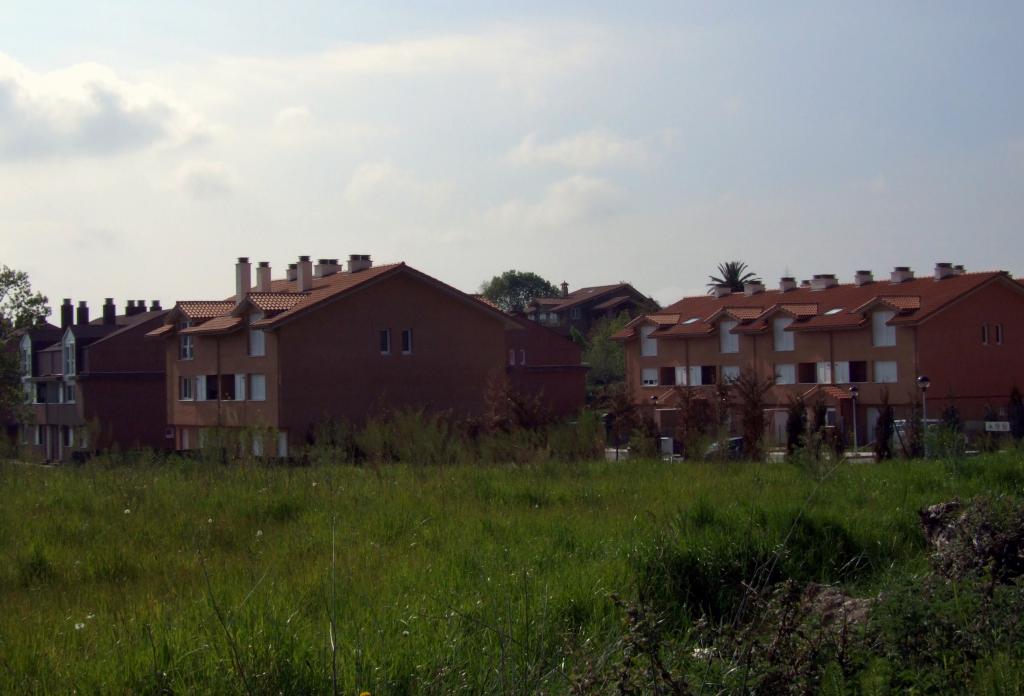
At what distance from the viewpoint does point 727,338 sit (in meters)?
63.5

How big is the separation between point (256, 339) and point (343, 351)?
444cm

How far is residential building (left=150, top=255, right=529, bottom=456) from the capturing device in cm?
4928

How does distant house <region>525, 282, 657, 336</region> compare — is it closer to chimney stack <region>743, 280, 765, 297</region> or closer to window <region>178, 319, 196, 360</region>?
chimney stack <region>743, 280, 765, 297</region>

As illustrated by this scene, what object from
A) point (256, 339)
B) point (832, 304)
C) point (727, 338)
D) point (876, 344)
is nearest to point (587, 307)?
point (727, 338)

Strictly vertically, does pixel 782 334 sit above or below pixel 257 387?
above

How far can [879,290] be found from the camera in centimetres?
5922

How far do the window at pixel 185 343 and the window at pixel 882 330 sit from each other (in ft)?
109

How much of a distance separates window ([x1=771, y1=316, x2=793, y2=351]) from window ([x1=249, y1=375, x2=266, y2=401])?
26.6 metres

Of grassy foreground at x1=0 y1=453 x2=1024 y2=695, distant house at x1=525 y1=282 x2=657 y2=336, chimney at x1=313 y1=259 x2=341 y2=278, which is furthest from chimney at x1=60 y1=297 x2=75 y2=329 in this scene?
grassy foreground at x1=0 y1=453 x2=1024 y2=695

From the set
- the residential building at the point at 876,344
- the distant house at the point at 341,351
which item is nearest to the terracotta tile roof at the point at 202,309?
the distant house at the point at 341,351

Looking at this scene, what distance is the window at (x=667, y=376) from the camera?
6675cm

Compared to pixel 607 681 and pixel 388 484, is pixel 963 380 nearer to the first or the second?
pixel 388 484

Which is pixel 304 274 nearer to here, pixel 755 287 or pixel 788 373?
pixel 788 373

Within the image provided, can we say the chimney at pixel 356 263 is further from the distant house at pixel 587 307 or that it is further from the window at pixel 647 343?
the distant house at pixel 587 307
